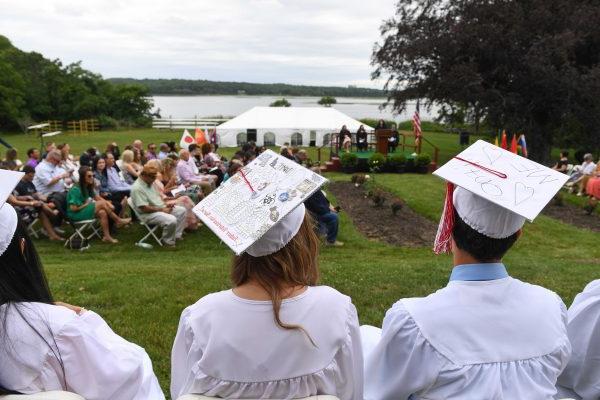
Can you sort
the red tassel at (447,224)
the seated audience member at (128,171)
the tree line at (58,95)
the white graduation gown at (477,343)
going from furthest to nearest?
the tree line at (58,95), the seated audience member at (128,171), the red tassel at (447,224), the white graduation gown at (477,343)

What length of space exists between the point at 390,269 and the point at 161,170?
218 inches

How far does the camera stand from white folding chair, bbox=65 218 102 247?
8.97 meters

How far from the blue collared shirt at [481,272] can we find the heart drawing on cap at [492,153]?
561mm

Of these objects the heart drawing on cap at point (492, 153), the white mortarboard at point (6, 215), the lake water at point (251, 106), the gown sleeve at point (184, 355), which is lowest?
the lake water at point (251, 106)

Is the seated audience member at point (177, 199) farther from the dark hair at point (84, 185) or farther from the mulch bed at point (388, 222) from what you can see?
the mulch bed at point (388, 222)

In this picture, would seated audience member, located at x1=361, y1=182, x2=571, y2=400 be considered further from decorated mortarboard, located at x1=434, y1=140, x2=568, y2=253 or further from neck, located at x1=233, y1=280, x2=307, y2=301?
neck, located at x1=233, y1=280, x2=307, y2=301

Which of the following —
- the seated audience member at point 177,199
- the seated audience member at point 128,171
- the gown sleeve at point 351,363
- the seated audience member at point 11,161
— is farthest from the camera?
the seated audience member at point 128,171

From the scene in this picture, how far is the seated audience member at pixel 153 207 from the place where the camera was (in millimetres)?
8891

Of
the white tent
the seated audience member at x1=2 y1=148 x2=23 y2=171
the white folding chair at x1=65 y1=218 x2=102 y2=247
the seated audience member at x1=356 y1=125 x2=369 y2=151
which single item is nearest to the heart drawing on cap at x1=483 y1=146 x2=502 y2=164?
the white folding chair at x1=65 y1=218 x2=102 y2=247

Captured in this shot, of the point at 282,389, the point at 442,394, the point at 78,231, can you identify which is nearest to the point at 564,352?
the point at 442,394

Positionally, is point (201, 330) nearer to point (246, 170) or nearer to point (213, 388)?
point (213, 388)

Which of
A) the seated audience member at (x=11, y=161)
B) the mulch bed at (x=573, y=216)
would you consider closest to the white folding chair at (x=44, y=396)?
the seated audience member at (x=11, y=161)

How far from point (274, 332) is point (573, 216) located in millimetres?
13842

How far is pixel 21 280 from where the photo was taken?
2156mm
